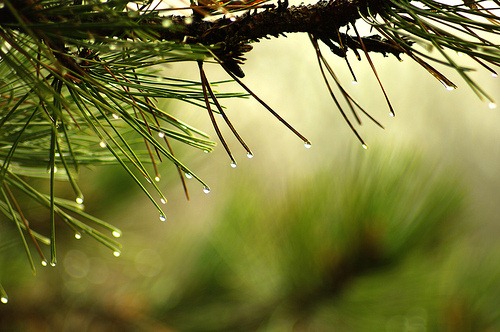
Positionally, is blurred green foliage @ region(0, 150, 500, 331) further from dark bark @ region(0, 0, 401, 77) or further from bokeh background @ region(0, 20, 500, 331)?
dark bark @ region(0, 0, 401, 77)

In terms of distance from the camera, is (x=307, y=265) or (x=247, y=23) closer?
(x=247, y=23)

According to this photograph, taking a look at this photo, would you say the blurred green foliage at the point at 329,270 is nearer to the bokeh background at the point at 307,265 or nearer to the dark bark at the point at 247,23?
the bokeh background at the point at 307,265

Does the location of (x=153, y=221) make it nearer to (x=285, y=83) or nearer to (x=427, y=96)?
(x=285, y=83)

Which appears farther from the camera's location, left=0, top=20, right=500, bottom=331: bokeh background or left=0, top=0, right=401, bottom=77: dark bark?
left=0, top=20, right=500, bottom=331: bokeh background

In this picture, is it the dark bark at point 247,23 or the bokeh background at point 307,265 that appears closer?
the dark bark at point 247,23

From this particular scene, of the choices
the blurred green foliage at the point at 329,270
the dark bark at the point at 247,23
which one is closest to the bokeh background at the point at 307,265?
the blurred green foliage at the point at 329,270

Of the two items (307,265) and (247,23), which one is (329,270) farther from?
(247,23)

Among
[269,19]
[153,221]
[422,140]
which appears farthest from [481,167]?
[269,19]

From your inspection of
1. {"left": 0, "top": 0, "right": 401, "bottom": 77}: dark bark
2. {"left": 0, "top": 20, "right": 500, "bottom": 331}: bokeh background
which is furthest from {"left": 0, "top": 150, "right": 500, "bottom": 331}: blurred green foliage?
{"left": 0, "top": 0, "right": 401, "bottom": 77}: dark bark

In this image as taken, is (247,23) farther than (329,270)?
No

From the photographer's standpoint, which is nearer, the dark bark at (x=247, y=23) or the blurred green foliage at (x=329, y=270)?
the dark bark at (x=247, y=23)

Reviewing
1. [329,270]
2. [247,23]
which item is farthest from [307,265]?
[247,23]
